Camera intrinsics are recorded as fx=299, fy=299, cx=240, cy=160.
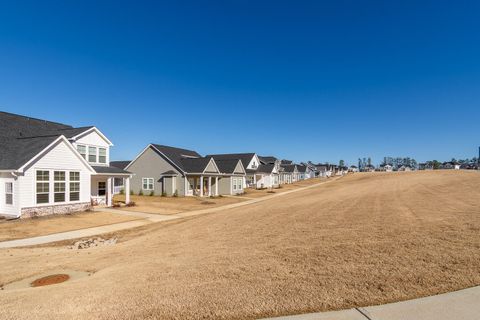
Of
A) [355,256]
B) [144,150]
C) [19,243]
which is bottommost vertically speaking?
[19,243]

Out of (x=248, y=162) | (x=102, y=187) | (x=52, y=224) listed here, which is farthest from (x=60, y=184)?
(x=248, y=162)

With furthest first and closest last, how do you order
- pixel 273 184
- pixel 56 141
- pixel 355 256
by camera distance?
pixel 273 184, pixel 56 141, pixel 355 256

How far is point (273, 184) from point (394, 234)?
52.2 meters

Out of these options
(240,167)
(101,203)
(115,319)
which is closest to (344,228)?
(115,319)

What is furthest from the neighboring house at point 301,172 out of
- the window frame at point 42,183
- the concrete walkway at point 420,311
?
the concrete walkway at point 420,311

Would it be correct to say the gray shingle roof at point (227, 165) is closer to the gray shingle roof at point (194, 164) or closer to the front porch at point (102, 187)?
the gray shingle roof at point (194, 164)

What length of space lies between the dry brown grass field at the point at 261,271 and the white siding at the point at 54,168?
29.9ft

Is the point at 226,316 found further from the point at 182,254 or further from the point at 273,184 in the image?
the point at 273,184

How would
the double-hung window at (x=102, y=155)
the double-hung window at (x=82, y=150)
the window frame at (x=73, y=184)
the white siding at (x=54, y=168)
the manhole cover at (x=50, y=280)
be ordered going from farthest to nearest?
the double-hung window at (x=102, y=155)
the double-hung window at (x=82, y=150)
the window frame at (x=73, y=184)
the white siding at (x=54, y=168)
the manhole cover at (x=50, y=280)

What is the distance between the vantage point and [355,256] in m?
6.95

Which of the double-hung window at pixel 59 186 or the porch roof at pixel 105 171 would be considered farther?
the porch roof at pixel 105 171

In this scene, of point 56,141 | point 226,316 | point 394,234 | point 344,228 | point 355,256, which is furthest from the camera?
point 56,141

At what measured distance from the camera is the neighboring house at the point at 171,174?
3644 cm

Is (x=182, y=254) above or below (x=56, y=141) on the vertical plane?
below
